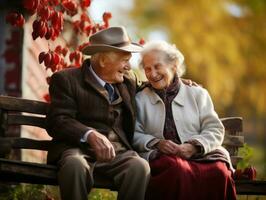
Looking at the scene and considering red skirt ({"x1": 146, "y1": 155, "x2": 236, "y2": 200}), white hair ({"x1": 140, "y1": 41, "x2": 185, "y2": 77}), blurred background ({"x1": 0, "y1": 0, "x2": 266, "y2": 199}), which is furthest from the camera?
blurred background ({"x1": 0, "y1": 0, "x2": 266, "y2": 199})

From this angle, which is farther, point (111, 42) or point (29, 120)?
point (29, 120)

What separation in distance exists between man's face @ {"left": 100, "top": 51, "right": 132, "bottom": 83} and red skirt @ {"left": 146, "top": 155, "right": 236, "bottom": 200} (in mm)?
693

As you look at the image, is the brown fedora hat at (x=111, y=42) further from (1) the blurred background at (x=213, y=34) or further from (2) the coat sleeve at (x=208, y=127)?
(1) the blurred background at (x=213, y=34)

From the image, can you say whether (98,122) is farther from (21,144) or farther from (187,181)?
(187,181)

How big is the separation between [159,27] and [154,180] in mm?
14967

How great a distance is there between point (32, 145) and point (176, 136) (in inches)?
43.7

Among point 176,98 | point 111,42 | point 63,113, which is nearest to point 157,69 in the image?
point 176,98

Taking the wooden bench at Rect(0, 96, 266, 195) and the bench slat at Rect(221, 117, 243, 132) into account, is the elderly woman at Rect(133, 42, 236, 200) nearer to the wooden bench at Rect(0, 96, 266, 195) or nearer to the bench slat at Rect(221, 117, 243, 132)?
the wooden bench at Rect(0, 96, 266, 195)

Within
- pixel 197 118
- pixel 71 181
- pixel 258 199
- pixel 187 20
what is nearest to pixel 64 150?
pixel 71 181

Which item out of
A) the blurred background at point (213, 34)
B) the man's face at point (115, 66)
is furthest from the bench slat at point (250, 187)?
the blurred background at point (213, 34)

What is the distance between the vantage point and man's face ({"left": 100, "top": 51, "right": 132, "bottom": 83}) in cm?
699

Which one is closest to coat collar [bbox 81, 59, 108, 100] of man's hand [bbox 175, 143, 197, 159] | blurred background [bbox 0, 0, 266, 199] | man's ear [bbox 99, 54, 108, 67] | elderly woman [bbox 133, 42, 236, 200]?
man's ear [bbox 99, 54, 108, 67]

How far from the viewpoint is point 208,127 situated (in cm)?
714

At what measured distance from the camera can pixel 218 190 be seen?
680cm
